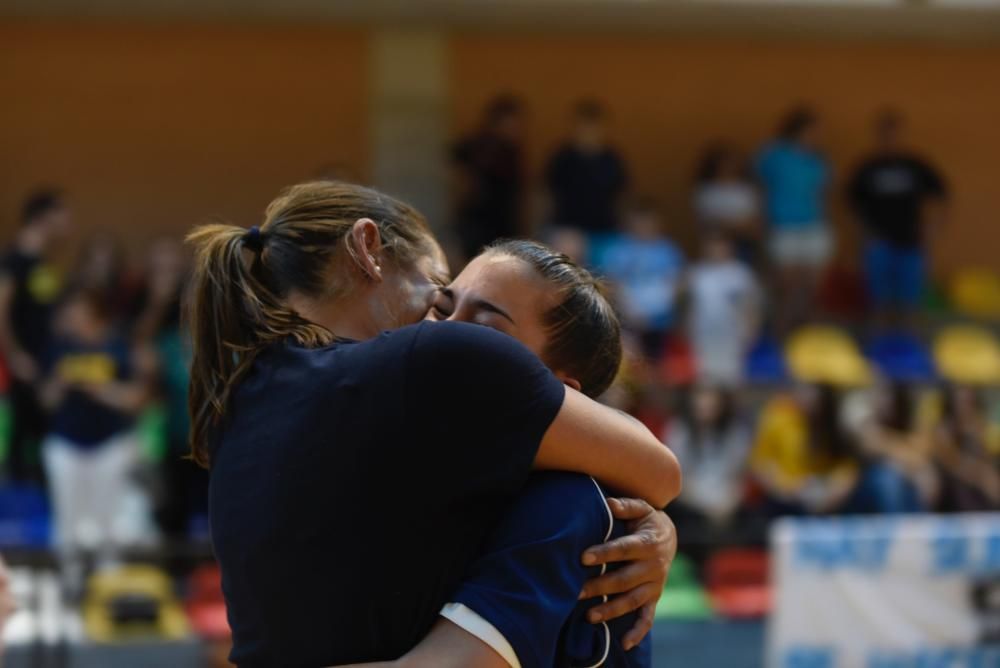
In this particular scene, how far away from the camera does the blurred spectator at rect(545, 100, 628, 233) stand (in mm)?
10742

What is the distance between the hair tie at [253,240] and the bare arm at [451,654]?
612 millimetres

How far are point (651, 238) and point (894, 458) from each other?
316cm

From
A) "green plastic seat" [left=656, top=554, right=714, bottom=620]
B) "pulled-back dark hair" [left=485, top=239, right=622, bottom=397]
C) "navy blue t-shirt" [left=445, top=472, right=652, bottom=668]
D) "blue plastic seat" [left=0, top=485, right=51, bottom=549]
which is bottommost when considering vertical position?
"blue plastic seat" [left=0, top=485, right=51, bottom=549]

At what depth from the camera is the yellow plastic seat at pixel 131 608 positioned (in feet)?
20.7

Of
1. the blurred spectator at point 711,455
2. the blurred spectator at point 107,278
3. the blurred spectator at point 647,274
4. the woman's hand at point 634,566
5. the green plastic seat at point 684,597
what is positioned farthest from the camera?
the blurred spectator at point 647,274

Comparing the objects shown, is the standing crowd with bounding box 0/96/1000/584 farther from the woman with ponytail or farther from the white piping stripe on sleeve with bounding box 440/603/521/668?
the white piping stripe on sleeve with bounding box 440/603/521/668

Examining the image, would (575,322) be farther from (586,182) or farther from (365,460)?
(586,182)

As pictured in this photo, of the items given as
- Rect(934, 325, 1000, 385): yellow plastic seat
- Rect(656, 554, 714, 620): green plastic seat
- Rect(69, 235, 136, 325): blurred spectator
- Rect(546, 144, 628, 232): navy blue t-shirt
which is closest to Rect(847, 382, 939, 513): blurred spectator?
Rect(656, 554, 714, 620): green plastic seat

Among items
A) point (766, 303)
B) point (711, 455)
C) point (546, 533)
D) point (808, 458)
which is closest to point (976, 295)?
point (766, 303)

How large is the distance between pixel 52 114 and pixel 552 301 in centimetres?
1065

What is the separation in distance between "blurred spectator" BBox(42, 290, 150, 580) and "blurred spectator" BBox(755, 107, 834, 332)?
5367mm

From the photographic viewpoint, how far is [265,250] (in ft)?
7.00

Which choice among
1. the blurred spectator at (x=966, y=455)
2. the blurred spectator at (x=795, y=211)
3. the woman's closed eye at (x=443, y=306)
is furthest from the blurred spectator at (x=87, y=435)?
the woman's closed eye at (x=443, y=306)

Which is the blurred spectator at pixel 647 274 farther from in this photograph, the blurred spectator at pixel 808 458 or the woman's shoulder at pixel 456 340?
the woman's shoulder at pixel 456 340
